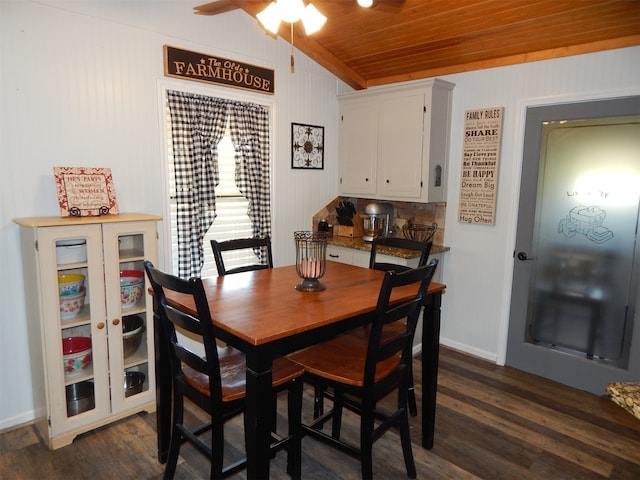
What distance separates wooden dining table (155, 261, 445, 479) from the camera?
5.17ft

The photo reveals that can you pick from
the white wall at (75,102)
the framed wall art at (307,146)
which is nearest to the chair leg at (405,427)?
the white wall at (75,102)

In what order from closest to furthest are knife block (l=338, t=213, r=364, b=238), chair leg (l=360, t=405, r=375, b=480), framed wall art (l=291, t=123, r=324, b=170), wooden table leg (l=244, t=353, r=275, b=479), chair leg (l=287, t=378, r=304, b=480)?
wooden table leg (l=244, t=353, r=275, b=479), chair leg (l=360, t=405, r=375, b=480), chair leg (l=287, t=378, r=304, b=480), framed wall art (l=291, t=123, r=324, b=170), knife block (l=338, t=213, r=364, b=238)

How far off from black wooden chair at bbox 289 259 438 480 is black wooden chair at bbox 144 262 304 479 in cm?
14

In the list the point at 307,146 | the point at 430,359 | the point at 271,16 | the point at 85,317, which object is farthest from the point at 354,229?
the point at 85,317

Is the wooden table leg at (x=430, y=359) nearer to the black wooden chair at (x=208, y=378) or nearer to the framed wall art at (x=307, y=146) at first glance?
the black wooden chair at (x=208, y=378)

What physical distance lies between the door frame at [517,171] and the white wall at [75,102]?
7.36 feet

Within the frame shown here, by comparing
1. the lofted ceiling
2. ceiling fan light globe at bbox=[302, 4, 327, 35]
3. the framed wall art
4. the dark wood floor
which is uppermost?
the lofted ceiling

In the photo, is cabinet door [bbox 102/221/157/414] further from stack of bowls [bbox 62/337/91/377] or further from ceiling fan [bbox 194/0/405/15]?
ceiling fan [bbox 194/0/405/15]

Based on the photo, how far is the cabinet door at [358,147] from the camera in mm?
3904

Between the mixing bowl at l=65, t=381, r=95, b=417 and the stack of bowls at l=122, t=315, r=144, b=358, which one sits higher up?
the stack of bowls at l=122, t=315, r=144, b=358

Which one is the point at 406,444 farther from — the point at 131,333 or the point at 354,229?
the point at 354,229

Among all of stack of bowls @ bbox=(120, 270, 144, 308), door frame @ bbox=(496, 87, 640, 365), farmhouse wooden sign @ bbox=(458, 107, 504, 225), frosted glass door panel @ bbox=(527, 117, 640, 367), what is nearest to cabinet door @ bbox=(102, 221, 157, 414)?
stack of bowls @ bbox=(120, 270, 144, 308)

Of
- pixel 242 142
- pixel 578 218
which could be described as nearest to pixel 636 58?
pixel 578 218

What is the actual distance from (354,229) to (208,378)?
8.27ft
